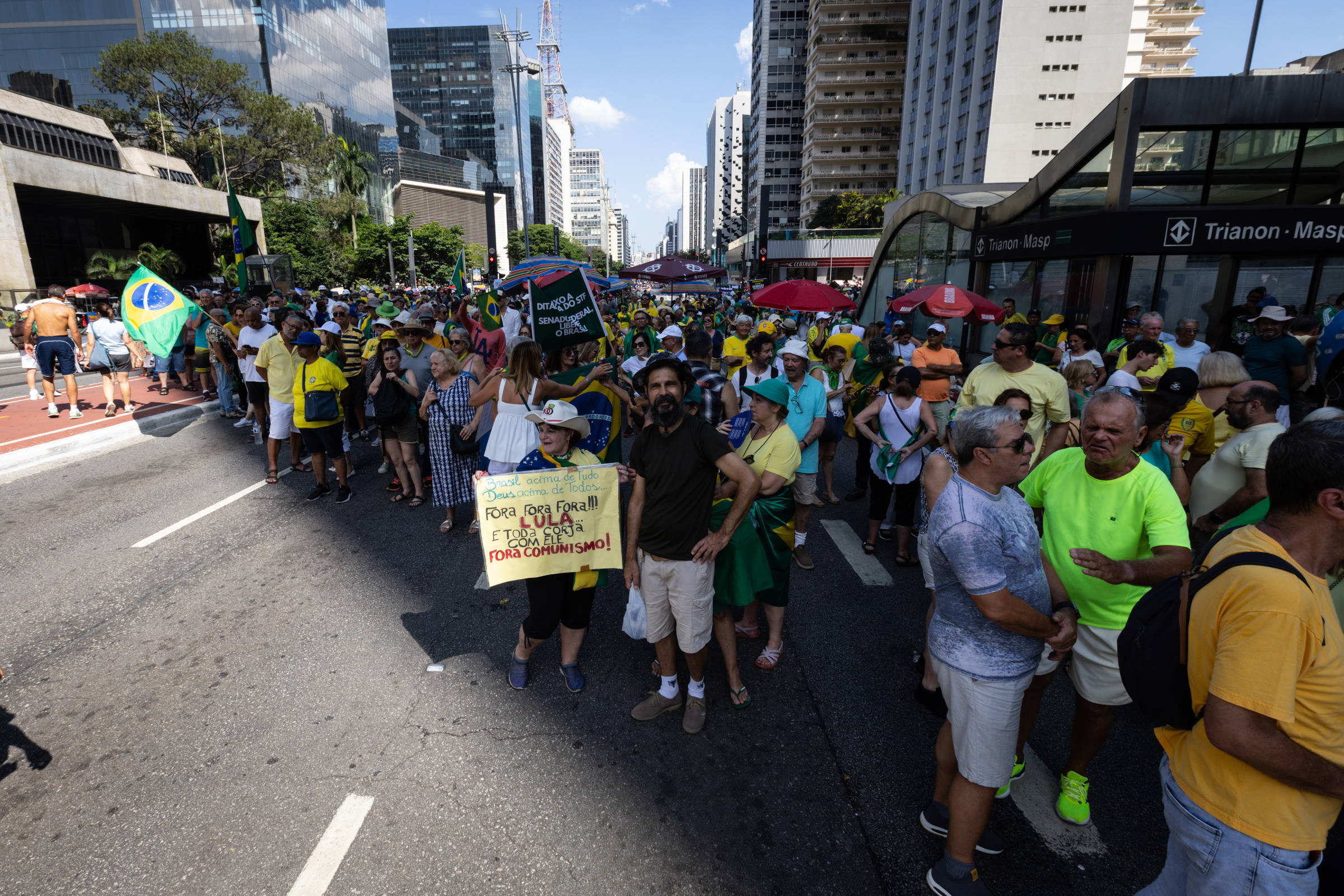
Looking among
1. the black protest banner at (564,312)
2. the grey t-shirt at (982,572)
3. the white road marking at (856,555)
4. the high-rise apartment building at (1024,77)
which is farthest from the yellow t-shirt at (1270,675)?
the high-rise apartment building at (1024,77)

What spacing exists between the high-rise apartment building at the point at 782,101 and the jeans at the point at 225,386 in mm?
83456

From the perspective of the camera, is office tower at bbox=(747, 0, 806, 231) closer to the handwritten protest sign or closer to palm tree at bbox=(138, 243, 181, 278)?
palm tree at bbox=(138, 243, 181, 278)

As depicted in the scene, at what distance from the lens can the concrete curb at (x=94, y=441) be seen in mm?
7992

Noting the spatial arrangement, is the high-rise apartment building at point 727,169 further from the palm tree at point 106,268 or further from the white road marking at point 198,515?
the white road marking at point 198,515

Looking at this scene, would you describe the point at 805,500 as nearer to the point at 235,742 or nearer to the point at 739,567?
the point at 739,567

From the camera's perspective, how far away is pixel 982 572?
84.7 inches

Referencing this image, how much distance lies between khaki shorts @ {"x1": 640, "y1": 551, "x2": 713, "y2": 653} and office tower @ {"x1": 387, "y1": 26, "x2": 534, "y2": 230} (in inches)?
6503

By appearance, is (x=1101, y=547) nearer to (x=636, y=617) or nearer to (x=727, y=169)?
(x=636, y=617)

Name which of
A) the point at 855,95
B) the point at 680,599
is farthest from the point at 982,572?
the point at 855,95

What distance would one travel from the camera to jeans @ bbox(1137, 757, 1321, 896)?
1.60m

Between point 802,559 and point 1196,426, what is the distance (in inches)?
115

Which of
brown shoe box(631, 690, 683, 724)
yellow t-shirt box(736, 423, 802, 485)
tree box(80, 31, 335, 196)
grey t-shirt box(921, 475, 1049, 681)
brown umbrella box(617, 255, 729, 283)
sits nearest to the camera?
grey t-shirt box(921, 475, 1049, 681)

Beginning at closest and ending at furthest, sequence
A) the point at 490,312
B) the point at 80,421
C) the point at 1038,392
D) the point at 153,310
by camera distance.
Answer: the point at 1038,392, the point at 153,310, the point at 490,312, the point at 80,421

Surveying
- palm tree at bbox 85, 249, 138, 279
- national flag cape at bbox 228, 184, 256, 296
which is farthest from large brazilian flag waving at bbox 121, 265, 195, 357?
palm tree at bbox 85, 249, 138, 279
